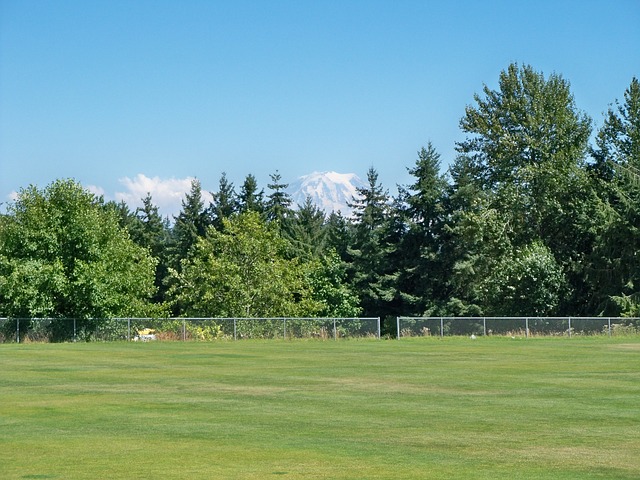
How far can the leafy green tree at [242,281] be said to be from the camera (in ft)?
254

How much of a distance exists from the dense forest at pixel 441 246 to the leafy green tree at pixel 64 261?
0.32 ft

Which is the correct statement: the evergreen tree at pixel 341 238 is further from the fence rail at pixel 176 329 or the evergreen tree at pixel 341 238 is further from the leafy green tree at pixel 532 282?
the fence rail at pixel 176 329

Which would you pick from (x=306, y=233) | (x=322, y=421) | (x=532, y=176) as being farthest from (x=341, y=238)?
(x=322, y=421)

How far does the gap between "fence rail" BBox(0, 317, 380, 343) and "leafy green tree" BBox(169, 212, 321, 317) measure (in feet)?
42.0

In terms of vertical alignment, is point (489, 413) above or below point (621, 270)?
below

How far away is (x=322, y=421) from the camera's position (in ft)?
58.5

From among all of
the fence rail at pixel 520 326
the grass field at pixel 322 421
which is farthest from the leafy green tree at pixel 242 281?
the grass field at pixel 322 421

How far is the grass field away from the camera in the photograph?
12727 mm

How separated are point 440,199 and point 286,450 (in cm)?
7675

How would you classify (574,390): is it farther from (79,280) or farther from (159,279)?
(159,279)

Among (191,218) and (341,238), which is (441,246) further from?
(191,218)

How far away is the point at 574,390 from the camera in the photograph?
79.3 ft

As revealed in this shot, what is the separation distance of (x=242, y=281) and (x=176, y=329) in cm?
1590

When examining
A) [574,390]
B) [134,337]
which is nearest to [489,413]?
[574,390]
